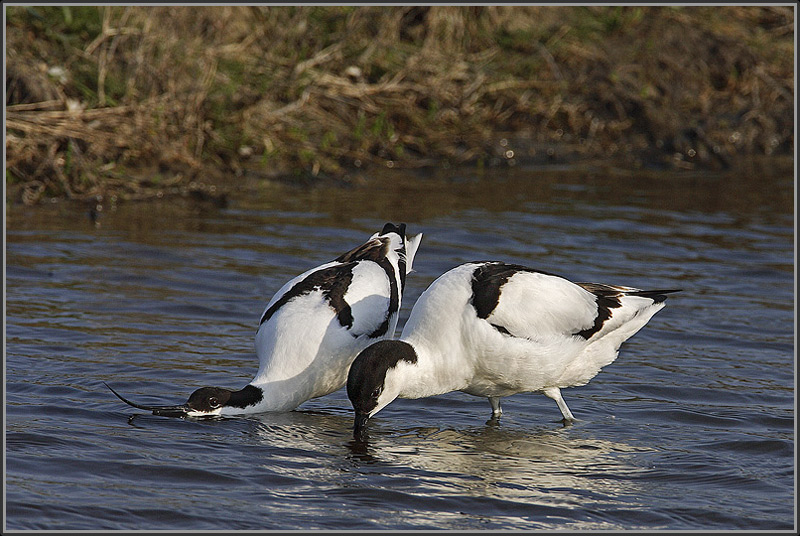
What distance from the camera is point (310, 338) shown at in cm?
637

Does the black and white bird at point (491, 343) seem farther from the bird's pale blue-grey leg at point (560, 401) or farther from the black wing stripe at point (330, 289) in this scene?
the black wing stripe at point (330, 289)

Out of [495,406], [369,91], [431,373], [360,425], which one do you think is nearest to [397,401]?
[495,406]

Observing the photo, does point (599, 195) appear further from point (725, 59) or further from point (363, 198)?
point (725, 59)

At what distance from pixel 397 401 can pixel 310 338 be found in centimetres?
87

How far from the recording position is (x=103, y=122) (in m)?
10.9

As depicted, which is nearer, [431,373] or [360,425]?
[360,425]

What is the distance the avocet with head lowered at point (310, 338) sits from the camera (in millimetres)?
6195

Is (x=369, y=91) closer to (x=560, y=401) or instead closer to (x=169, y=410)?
(x=560, y=401)

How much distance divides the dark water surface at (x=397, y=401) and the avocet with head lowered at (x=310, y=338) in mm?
138

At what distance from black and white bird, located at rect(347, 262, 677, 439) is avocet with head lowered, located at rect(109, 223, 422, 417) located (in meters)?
A: 0.35

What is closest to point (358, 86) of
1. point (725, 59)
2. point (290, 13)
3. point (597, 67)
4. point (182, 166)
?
point (290, 13)

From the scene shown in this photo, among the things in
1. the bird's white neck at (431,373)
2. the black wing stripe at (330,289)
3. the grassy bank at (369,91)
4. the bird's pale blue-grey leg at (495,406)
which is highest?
the grassy bank at (369,91)

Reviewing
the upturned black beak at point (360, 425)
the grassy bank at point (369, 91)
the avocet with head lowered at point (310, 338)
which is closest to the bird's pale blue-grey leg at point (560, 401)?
the avocet with head lowered at point (310, 338)

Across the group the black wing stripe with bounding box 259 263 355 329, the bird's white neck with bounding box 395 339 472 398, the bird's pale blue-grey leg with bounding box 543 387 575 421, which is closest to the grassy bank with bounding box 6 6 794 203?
the black wing stripe with bounding box 259 263 355 329
